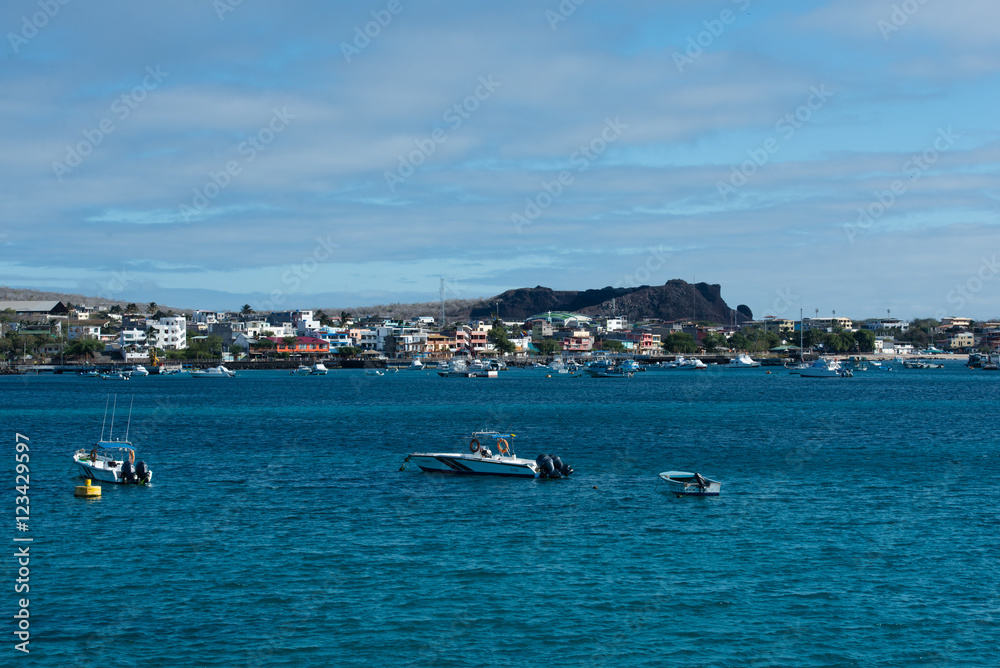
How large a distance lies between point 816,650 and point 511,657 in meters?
7.72

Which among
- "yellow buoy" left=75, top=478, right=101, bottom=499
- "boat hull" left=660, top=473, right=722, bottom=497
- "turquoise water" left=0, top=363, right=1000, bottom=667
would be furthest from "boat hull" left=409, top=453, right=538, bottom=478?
"yellow buoy" left=75, top=478, right=101, bottom=499

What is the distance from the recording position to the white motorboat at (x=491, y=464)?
1925 inches

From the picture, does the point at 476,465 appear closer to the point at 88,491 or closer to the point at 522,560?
the point at 522,560

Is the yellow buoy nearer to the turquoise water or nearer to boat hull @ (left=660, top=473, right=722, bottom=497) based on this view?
the turquoise water

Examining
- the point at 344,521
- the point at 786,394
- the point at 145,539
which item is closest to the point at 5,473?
the point at 145,539

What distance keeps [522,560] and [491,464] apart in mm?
18676

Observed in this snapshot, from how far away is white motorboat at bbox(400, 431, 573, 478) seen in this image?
160 feet

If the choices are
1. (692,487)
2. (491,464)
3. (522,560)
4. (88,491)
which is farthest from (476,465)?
(88,491)

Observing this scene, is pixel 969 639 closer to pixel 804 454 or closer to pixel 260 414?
pixel 804 454

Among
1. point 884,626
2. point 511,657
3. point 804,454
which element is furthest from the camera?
point 804,454

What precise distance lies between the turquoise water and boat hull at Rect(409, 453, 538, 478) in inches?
44.9

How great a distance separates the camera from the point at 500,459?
4991 centimetres

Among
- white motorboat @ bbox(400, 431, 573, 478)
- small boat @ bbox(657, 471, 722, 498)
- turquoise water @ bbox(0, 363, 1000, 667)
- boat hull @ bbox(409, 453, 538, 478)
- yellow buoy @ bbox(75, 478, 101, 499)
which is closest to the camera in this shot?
turquoise water @ bbox(0, 363, 1000, 667)

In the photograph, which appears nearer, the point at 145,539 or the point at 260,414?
the point at 145,539
